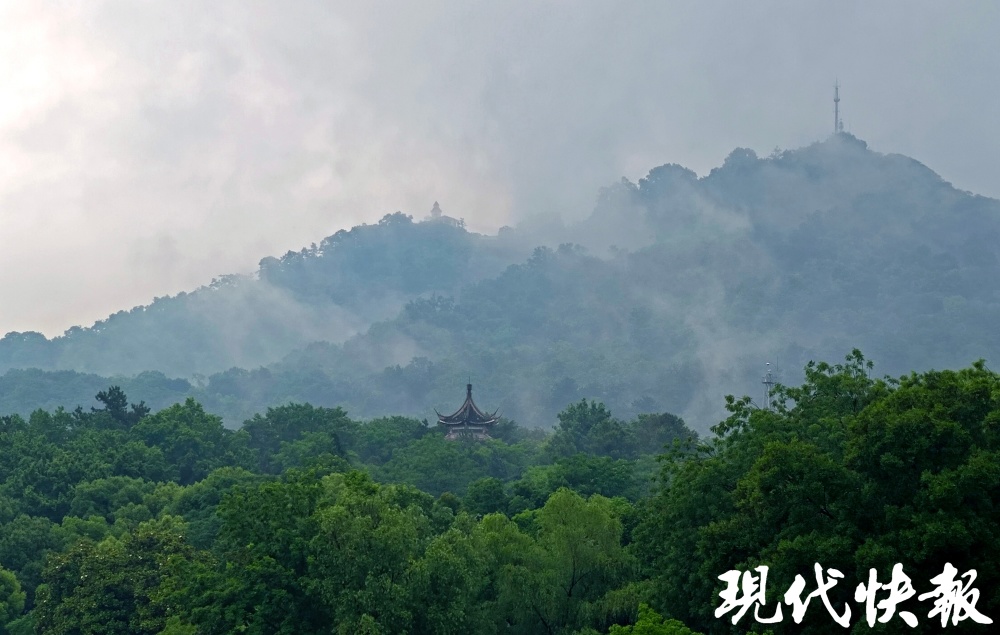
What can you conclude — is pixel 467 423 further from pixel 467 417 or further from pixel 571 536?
pixel 571 536

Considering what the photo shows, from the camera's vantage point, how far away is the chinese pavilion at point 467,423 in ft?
308

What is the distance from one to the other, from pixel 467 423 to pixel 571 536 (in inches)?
2240

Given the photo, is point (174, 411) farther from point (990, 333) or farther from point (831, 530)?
point (990, 333)

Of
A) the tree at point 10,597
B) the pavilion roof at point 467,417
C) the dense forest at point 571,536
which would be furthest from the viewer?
the pavilion roof at point 467,417

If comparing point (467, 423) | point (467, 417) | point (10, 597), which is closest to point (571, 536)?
point (10, 597)

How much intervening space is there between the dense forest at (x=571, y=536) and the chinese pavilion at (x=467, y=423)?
35.0m

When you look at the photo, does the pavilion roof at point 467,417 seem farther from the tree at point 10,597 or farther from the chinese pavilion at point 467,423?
the tree at point 10,597

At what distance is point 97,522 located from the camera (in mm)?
48781

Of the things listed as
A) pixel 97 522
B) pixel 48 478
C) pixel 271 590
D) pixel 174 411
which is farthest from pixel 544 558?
pixel 174 411

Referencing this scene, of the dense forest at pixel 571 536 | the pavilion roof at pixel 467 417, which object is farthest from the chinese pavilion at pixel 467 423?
the dense forest at pixel 571 536

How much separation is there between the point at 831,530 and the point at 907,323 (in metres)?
176

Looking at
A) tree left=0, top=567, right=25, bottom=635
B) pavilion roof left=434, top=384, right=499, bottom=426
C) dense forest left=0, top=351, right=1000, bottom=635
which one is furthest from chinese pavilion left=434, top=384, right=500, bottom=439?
tree left=0, top=567, right=25, bottom=635

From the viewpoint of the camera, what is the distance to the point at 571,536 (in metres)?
38.1

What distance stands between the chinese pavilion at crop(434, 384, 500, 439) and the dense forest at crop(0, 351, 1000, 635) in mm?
34965
